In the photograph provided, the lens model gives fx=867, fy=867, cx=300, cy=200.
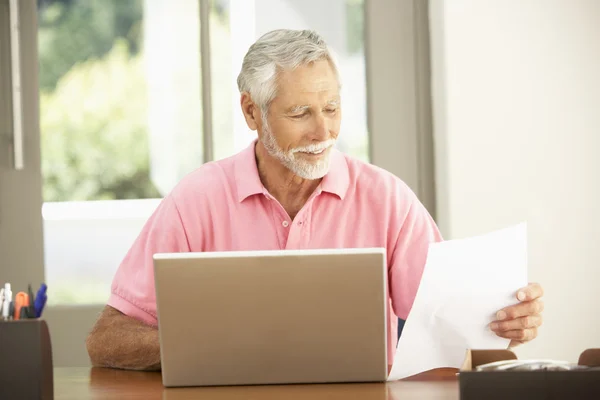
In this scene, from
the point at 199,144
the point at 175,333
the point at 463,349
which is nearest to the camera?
the point at 175,333

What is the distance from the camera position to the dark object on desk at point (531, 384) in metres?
0.99

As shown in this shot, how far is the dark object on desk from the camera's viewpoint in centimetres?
99

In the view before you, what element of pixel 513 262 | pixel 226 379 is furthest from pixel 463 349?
pixel 226 379

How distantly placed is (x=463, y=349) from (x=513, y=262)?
7.1 inches

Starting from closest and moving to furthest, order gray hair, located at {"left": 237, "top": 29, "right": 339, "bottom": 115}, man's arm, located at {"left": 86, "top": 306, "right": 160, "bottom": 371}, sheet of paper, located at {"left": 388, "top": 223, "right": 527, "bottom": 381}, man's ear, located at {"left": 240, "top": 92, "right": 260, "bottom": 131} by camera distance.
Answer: sheet of paper, located at {"left": 388, "top": 223, "right": 527, "bottom": 381} → man's arm, located at {"left": 86, "top": 306, "right": 160, "bottom": 371} → gray hair, located at {"left": 237, "top": 29, "right": 339, "bottom": 115} → man's ear, located at {"left": 240, "top": 92, "right": 260, "bottom": 131}

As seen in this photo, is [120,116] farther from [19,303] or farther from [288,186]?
[19,303]

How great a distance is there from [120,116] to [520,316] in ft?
6.41

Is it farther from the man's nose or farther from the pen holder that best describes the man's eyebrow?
the pen holder

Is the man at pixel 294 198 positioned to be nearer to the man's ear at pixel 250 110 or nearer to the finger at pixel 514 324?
the man's ear at pixel 250 110

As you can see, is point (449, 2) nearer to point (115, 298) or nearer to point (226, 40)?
point (226, 40)

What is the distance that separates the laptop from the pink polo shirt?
0.62m

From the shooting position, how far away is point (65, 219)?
3.12 metres

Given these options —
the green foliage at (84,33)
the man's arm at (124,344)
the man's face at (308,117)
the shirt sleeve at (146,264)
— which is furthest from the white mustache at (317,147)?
the green foliage at (84,33)

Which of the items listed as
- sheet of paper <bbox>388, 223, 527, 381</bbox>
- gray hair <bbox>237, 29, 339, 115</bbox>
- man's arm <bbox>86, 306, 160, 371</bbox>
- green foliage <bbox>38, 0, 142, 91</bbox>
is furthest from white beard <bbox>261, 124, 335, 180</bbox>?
green foliage <bbox>38, 0, 142, 91</bbox>
